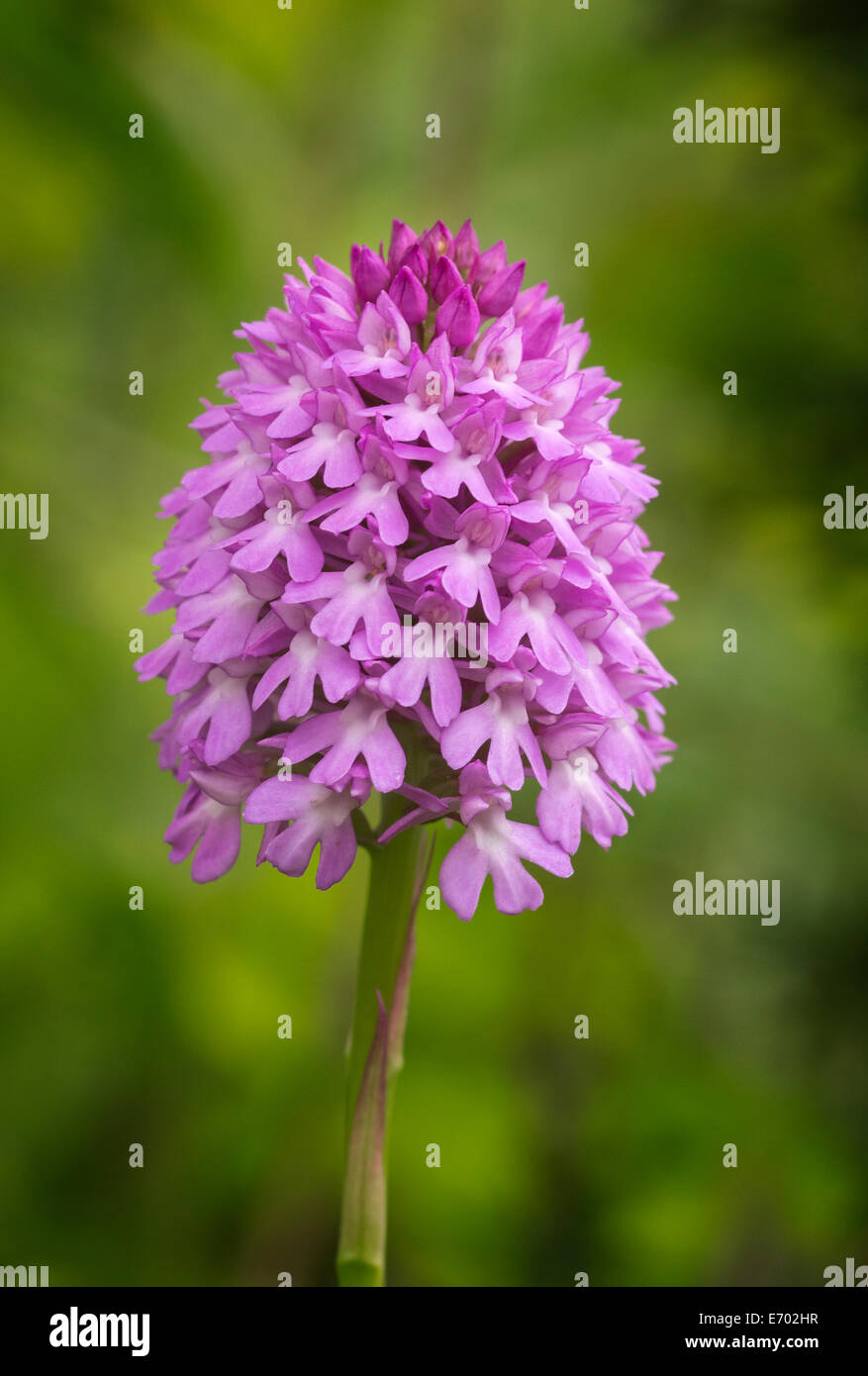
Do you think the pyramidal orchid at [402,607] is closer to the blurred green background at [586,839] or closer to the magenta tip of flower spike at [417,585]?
the magenta tip of flower spike at [417,585]

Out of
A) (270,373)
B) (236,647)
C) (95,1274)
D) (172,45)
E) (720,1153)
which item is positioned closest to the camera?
(236,647)

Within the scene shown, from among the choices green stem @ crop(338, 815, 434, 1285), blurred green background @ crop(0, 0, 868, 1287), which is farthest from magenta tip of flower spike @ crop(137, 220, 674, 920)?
blurred green background @ crop(0, 0, 868, 1287)

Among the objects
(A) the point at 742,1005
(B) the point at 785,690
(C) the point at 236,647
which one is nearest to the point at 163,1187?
(A) the point at 742,1005

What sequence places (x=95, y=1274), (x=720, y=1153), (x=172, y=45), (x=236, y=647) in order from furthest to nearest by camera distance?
(x=172, y=45) < (x=720, y=1153) < (x=95, y=1274) < (x=236, y=647)

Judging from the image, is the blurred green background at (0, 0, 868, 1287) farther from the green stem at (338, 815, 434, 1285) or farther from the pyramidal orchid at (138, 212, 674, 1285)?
the pyramidal orchid at (138, 212, 674, 1285)

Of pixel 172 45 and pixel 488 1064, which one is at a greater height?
pixel 172 45

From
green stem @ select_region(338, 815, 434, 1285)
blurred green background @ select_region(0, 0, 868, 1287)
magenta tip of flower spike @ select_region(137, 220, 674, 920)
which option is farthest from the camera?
blurred green background @ select_region(0, 0, 868, 1287)

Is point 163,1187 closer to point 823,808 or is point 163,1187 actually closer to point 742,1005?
point 742,1005
